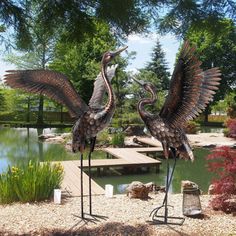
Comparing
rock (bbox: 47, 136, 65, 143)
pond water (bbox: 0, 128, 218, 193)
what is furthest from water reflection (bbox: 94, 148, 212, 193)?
rock (bbox: 47, 136, 65, 143)

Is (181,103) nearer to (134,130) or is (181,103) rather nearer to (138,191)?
(138,191)

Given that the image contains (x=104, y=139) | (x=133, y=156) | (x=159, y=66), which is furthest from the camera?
(x=159, y=66)

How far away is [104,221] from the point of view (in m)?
4.66

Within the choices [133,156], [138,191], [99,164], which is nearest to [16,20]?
[138,191]

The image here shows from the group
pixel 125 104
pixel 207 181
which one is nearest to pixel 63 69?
pixel 125 104

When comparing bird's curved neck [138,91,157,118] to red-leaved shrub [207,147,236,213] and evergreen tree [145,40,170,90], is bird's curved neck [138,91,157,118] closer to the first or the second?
red-leaved shrub [207,147,236,213]

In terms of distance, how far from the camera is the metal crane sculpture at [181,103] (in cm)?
409

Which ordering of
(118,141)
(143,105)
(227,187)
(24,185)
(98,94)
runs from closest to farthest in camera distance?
(143,105), (98,94), (227,187), (24,185), (118,141)

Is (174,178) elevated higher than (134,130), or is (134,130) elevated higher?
(134,130)

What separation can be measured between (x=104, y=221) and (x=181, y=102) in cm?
174

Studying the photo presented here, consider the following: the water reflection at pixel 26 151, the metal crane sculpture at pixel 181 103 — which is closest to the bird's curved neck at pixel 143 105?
the metal crane sculpture at pixel 181 103

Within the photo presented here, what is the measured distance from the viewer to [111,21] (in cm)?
352

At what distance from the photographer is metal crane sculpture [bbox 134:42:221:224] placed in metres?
4.09

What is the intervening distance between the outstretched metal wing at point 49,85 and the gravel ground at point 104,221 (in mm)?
1331
